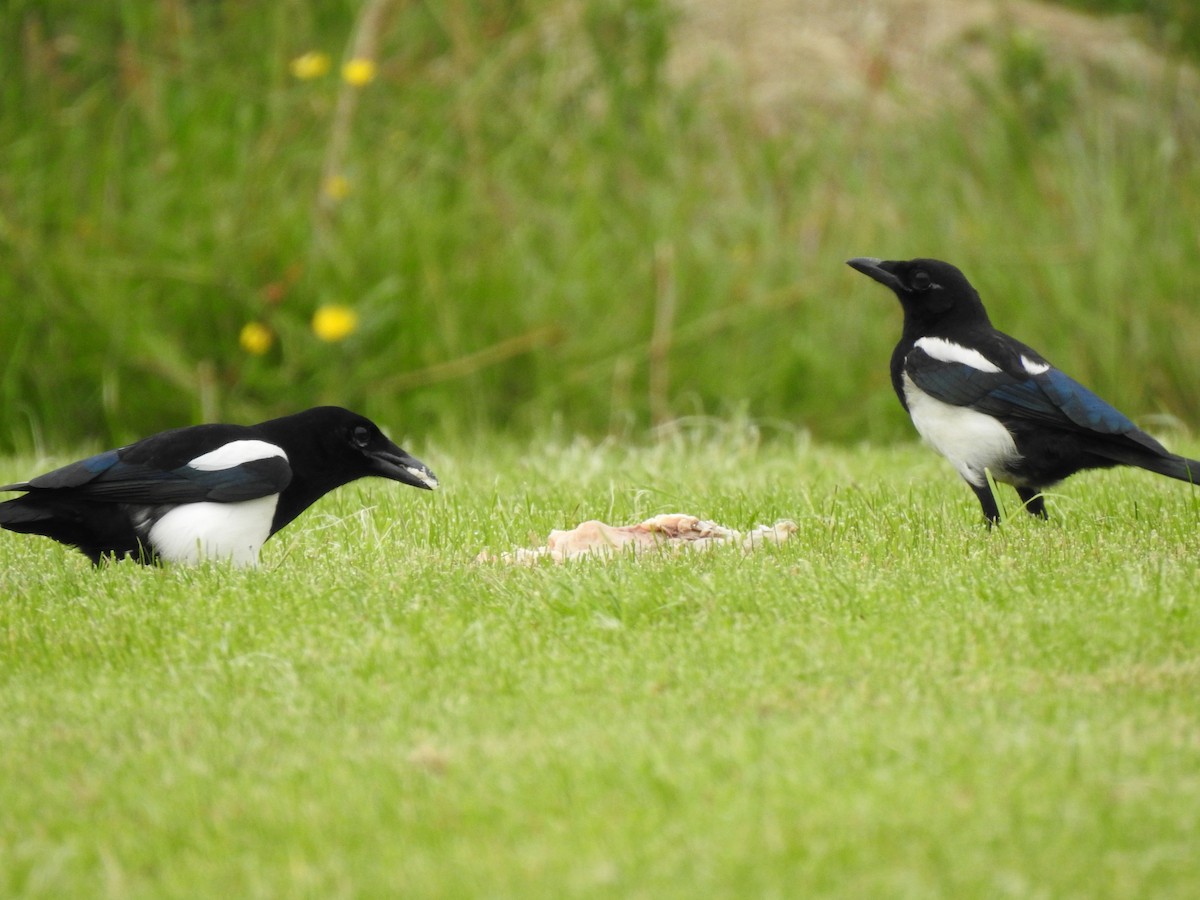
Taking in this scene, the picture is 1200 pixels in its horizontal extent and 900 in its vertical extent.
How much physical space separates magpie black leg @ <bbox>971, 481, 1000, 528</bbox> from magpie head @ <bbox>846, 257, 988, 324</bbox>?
788mm

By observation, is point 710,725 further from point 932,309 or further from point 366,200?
point 366,200

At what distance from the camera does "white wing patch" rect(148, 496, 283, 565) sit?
4.84 metres

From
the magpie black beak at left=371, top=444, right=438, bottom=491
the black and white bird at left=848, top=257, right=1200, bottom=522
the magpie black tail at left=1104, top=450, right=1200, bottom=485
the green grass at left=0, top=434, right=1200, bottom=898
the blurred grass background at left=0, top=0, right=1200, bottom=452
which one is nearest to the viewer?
the green grass at left=0, top=434, right=1200, bottom=898

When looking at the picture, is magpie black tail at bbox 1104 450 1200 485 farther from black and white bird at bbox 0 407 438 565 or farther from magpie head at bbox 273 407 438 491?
black and white bird at bbox 0 407 438 565

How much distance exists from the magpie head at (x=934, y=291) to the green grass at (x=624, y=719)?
3.24 ft

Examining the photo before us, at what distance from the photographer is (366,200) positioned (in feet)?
32.0

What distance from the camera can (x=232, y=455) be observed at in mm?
4934

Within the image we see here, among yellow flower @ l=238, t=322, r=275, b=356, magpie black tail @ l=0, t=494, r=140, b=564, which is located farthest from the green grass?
yellow flower @ l=238, t=322, r=275, b=356

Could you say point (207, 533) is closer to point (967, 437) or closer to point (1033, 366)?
point (967, 437)

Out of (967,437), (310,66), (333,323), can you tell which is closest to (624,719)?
(967,437)

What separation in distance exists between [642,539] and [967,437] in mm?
1298


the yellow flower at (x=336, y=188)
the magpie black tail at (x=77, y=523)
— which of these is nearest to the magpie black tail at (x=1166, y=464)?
the magpie black tail at (x=77, y=523)

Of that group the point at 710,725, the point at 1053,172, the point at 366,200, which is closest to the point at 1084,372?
the point at 1053,172

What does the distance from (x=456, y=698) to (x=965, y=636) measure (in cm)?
124
